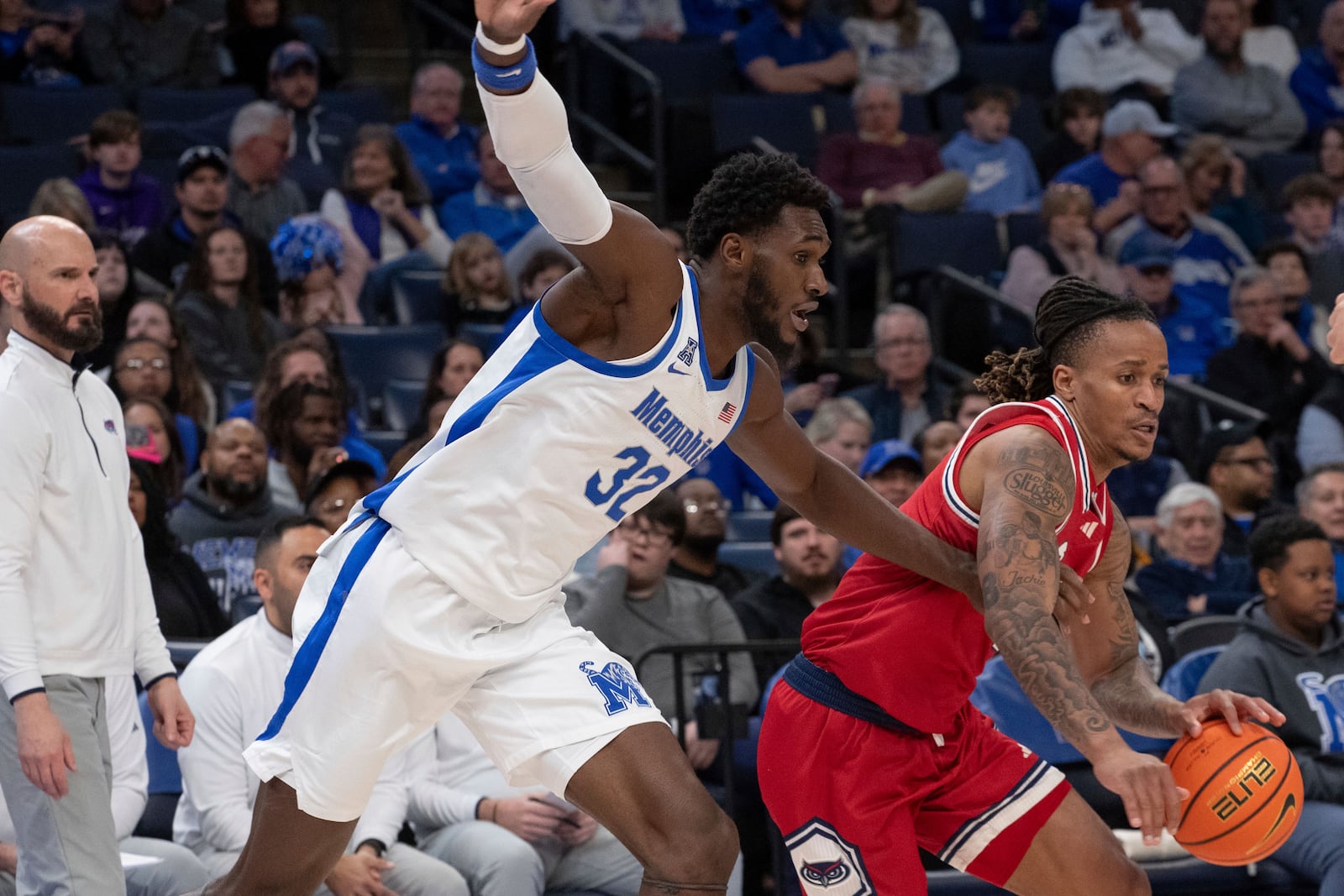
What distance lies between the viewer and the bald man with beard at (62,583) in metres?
4.03

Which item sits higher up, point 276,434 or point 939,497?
point 939,497

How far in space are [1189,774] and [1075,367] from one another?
88 centimetres

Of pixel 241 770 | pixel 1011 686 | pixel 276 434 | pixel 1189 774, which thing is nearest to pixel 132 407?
pixel 276 434

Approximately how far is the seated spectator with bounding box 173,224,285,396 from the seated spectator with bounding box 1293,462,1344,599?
459 cm

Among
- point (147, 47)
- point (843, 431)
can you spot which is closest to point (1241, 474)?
point (843, 431)

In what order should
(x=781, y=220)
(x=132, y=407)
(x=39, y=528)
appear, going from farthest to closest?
(x=132, y=407) < (x=39, y=528) < (x=781, y=220)

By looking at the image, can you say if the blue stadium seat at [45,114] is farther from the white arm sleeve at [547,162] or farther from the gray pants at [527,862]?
the white arm sleeve at [547,162]

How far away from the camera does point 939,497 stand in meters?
3.82

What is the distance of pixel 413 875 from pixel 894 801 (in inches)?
75.4

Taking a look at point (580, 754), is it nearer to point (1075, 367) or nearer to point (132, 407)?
point (1075, 367)

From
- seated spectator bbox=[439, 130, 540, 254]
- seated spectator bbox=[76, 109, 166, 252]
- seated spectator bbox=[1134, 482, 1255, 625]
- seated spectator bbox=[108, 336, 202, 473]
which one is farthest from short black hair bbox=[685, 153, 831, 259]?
seated spectator bbox=[439, 130, 540, 254]

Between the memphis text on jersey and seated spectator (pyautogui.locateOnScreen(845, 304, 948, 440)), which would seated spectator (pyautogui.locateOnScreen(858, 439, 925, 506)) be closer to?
seated spectator (pyautogui.locateOnScreen(845, 304, 948, 440))

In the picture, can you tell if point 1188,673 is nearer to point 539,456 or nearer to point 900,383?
point 900,383

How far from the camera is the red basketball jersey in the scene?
3605 mm
